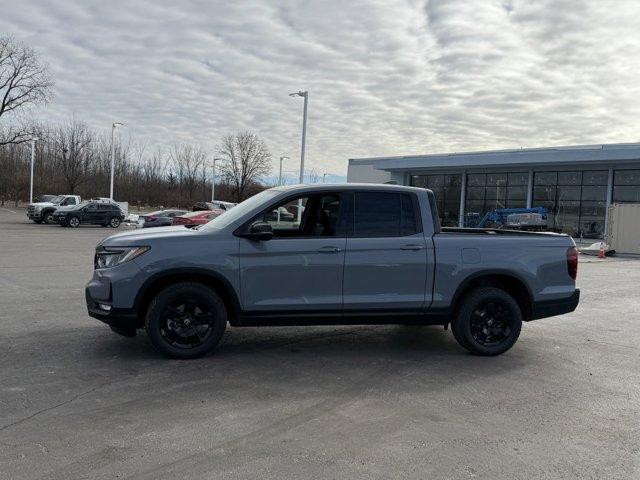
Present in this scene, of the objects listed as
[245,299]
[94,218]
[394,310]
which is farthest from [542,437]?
[94,218]

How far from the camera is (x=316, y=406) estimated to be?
482cm

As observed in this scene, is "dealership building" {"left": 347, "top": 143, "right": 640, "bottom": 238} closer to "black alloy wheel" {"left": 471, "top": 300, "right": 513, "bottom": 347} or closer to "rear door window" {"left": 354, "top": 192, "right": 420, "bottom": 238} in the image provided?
"black alloy wheel" {"left": 471, "top": 300, "right": 513, "bottom": 347}

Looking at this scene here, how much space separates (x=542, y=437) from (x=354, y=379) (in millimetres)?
1867

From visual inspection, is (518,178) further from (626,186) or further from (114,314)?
(114,314)

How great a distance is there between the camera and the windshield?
622 centimetres

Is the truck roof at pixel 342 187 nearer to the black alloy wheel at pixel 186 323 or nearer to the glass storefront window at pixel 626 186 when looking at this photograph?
the black alloy wheel at pixel 186 323

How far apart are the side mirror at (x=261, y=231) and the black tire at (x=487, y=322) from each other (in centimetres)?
240

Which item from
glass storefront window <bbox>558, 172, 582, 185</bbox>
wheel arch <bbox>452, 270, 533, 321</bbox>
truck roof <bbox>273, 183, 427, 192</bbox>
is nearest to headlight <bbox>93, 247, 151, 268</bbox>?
truck roof <bbox>273, 183, 427, 192</bbox>

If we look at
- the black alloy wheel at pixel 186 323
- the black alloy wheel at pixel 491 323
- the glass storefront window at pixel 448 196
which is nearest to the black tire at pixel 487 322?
the black alloy wheel at pixel 491 323

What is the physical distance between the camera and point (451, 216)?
44.7 meters

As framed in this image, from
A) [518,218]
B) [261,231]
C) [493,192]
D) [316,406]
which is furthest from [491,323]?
[493,192]

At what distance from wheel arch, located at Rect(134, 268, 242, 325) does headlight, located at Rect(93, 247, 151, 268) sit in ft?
1.01

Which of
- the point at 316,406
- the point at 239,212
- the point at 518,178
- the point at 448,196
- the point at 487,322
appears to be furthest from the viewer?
the point at 448,196

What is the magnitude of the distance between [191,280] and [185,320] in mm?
426
